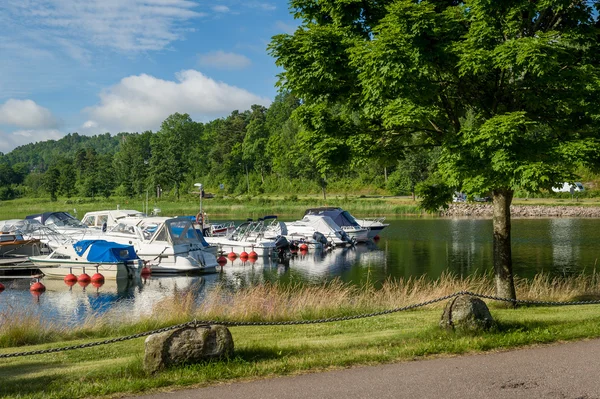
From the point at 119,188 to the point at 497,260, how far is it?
405 feet

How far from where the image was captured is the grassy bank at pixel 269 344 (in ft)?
26.9

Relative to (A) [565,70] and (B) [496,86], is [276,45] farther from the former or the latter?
(A) [565,70]

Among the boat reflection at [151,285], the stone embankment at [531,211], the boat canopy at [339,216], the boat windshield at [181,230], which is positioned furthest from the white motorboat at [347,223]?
the stone embankment at [531,211]

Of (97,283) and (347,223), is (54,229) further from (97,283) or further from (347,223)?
(347,223)

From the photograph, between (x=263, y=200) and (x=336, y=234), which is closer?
(x=336, y=234)

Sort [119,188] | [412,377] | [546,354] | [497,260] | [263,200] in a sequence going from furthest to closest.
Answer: [119,188] < [263,200] < [497,260] < [546,354] < [412,377]

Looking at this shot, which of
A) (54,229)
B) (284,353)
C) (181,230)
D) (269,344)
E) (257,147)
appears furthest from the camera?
(257,147)

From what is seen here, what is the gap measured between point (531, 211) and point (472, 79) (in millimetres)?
60999

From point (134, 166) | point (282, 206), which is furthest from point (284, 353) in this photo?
point (134, 166)

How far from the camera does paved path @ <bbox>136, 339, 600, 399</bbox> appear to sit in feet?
24.3

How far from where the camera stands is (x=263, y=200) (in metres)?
92.6

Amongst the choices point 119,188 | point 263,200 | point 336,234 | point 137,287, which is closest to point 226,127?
point 119,188

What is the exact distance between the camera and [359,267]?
3384 cm

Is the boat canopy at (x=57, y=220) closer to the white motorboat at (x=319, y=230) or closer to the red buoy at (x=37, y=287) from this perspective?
the white motorboat at (x=319, y=230)
